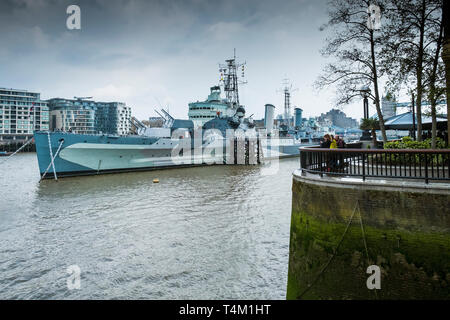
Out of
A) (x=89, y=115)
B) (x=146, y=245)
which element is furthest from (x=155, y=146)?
(x=89, y=115)

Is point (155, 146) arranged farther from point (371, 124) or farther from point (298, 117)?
point (298, 117)

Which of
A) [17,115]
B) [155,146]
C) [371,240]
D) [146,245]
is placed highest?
[17,115]

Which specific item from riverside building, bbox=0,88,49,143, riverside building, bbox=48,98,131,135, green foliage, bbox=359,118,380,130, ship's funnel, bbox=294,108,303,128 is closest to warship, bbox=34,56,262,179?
green foliage, bbox=359,118,380,130

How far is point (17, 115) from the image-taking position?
4141 inches

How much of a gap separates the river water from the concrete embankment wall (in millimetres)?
1740

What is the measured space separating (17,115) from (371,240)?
125686 mm

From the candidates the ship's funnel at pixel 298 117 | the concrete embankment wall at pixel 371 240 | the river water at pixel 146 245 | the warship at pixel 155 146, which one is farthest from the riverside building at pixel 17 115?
the concrete embankment wall at pixel 371 240

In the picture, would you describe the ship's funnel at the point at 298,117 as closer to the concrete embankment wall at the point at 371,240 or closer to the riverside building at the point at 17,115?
the concrete embankment wall at the point at 371,240

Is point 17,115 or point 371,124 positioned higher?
point 17,115

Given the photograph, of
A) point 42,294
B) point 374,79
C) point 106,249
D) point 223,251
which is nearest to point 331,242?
point 223,251

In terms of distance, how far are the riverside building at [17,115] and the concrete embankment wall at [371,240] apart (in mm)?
114418

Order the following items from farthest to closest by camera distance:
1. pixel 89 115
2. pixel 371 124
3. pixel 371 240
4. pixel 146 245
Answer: pixel 89 115, pixel 371 124, pixel 146 245, pixel 371 240

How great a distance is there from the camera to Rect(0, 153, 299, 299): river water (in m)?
7.56
